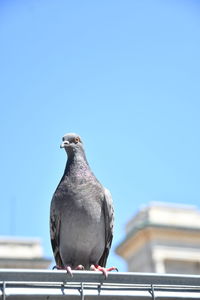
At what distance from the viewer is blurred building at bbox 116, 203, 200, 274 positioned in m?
49.2

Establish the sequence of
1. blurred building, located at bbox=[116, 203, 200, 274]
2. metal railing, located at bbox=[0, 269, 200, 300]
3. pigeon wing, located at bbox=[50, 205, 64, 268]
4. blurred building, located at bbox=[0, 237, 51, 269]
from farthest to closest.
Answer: blurred building, located at bbox=[116, 203, 200, 274]
blurred building, located at bbox=[0, 237, 51, 269]
pigeon wing, located at bbox=[50, 205, 64, 268]
metal railing, located at bbox=[0, 269, 200, 300]

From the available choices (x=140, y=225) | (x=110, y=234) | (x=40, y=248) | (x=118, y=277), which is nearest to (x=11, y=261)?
(x=40, y=248)

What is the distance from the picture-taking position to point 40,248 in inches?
2018

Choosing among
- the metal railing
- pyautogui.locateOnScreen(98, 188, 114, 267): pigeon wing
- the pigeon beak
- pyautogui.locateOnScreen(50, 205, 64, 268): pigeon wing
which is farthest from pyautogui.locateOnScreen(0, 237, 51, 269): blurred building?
the metal railing

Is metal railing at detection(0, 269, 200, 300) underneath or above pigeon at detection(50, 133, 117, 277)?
underneath

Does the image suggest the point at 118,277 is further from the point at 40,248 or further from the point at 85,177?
the point at 40,248

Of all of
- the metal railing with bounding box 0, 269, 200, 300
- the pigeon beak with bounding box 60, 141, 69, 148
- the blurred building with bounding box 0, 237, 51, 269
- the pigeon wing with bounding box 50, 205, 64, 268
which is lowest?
the metal railing with bounding box 0, 269, 200, 300

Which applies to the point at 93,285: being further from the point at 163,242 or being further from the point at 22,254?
the point at 163,242

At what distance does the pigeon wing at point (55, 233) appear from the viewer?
954 cm

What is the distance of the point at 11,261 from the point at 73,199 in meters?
39.6

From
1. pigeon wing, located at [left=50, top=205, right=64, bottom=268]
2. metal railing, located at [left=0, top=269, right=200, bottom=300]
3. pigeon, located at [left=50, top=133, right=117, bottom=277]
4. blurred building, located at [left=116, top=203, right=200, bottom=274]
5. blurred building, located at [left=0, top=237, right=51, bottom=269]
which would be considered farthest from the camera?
blurred building, located at [left=116, top=203, right=200, bottom=274]

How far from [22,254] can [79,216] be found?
4115 centimetres

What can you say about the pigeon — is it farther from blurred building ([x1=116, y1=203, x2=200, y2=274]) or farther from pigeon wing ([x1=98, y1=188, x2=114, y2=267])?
blurred building ([x1=116, y1=203, x2=200, y2=274])

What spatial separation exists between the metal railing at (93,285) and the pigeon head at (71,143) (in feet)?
13.0
